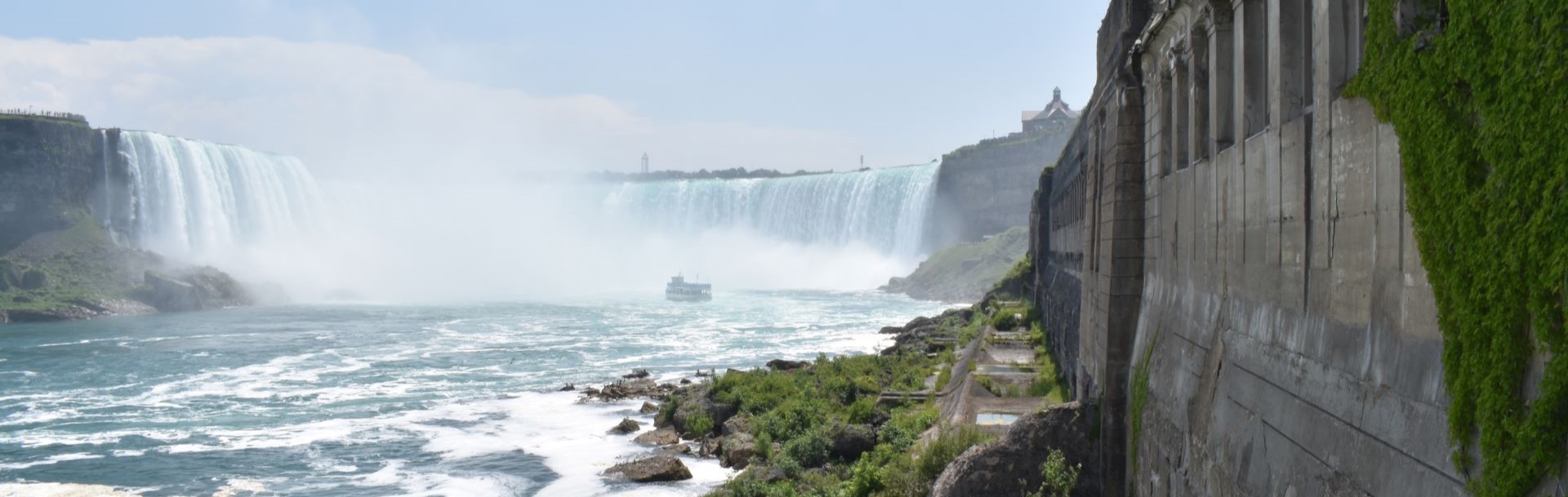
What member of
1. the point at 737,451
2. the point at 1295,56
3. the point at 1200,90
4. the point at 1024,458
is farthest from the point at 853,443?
the point at 1295,56

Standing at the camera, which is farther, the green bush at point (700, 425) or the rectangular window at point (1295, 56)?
the green bush at point (700, 425)

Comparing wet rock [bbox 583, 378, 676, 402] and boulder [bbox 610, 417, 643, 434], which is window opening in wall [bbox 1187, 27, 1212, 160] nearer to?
boulder [bbox 610, 417, 643, 434]

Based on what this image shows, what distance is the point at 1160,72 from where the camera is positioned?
34.5 ft

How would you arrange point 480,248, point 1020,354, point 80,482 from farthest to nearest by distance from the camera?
point 480,248 < point 1020,354 < point 80,482

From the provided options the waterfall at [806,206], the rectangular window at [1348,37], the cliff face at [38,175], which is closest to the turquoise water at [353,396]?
the rectangular window at [1348,37]

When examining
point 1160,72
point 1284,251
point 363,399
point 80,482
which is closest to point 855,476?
point 1160,72

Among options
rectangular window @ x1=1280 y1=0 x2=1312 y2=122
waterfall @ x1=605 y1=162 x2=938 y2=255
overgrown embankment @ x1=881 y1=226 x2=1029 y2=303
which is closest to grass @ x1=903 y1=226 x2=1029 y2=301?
overgrown embankment @ x1=881 y1=226 x2=1029 y2=303

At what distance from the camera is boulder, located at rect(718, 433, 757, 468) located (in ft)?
67.9

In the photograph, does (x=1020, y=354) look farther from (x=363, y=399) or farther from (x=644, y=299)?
(x=644, y=299)

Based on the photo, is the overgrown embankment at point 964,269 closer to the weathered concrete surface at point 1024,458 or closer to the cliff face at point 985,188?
the cliff face at point 985,188

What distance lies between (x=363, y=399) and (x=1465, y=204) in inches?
1190

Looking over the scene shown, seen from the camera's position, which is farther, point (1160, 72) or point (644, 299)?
point (644, 299)

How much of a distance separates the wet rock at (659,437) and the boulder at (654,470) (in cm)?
270

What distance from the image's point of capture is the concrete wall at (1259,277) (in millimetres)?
5035
